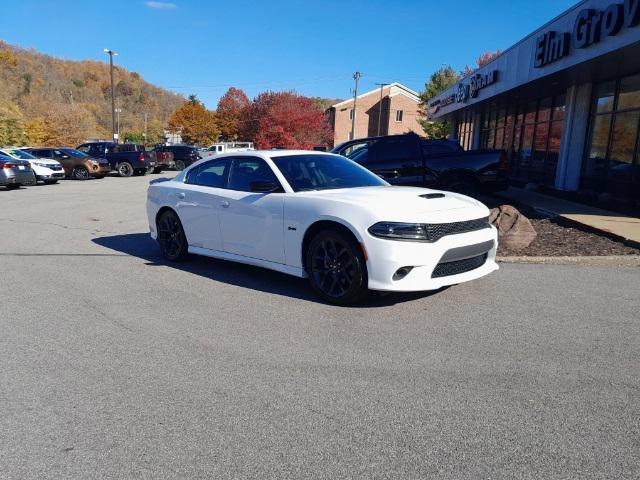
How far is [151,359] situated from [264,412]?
4.06ft

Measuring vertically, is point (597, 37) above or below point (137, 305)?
above

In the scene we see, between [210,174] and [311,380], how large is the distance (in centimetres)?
390

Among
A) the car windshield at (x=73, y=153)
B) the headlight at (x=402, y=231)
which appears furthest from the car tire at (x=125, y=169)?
the headlight at (x=402, y=231)

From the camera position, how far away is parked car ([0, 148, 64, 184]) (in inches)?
828

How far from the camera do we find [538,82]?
14.9 meters

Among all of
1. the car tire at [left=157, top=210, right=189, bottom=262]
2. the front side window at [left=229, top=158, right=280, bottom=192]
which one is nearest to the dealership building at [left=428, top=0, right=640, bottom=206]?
the front side window at [left=229, top=158, right=280, bottom=192]

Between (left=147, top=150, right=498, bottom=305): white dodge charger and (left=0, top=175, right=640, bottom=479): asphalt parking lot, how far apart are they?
14.5 inches

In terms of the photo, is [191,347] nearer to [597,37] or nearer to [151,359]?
[151,359]

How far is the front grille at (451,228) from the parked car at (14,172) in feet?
60.3

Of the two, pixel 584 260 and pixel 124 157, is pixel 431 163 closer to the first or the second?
pixel 584 260

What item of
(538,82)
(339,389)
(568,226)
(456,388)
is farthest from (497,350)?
(538,82)

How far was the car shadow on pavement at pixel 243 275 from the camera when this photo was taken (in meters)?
5.31

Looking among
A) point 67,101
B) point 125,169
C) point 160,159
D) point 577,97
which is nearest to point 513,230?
point 577,97

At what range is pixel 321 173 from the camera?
5984mm
